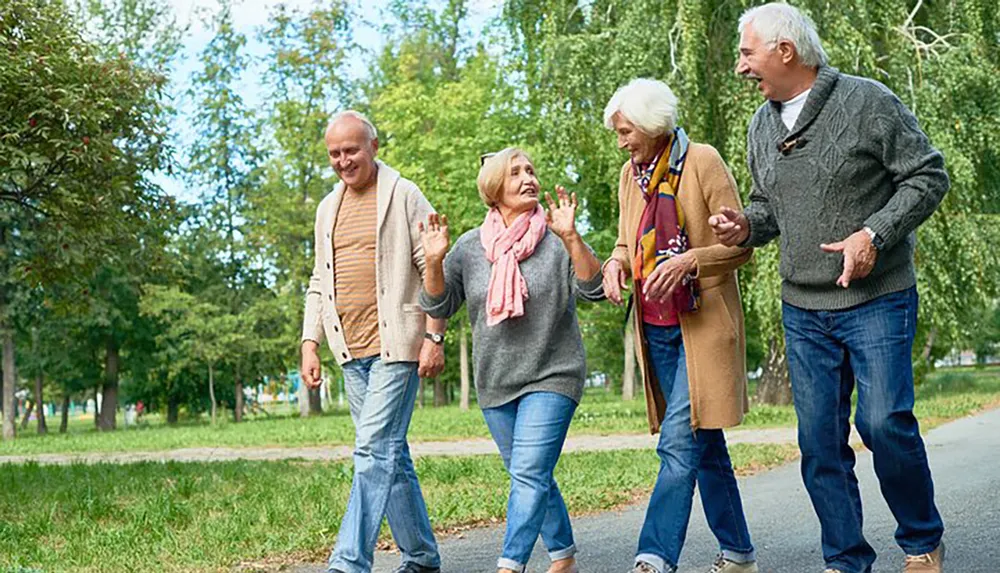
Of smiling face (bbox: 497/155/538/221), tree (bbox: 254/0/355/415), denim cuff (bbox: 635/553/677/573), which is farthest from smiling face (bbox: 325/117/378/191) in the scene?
tree (bbox: 254/0/355/415)

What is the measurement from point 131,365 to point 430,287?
45673 mm

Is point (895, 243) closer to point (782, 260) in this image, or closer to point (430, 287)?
point (782, 260)

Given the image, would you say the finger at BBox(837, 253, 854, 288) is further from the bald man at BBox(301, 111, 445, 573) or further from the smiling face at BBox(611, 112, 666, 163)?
the bald man at BBox(301, 111, 445, 573)

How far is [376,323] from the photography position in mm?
6047

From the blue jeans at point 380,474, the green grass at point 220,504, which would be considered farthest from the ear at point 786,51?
the green grass at point 220,504

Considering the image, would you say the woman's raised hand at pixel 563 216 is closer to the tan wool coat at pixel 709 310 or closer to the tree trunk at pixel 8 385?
the tan wool coat at pixel 709 310

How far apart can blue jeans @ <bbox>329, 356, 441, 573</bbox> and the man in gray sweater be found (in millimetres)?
1803

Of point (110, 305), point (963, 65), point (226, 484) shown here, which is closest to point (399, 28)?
point (110, 305)

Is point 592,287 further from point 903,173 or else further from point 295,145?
point 295,145

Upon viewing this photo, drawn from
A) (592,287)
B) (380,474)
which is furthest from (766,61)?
(380,474)

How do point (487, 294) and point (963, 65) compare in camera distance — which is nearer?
point (487, 294)

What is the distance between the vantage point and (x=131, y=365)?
49.2 m

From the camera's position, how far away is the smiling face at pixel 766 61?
4.90 meters

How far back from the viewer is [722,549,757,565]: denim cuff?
5559 mm
